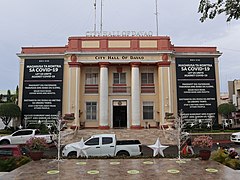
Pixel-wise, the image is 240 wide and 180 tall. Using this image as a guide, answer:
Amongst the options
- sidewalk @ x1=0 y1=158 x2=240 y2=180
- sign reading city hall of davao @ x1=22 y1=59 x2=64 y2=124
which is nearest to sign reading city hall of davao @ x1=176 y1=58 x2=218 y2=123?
sign reading city hall of davao @ x1=22 y1=59 x2=64 y2=124

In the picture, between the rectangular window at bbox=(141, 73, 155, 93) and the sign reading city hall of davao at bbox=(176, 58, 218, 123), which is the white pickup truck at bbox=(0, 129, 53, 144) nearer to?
the rectangular window at bbox=(141, 73, 155, 93)

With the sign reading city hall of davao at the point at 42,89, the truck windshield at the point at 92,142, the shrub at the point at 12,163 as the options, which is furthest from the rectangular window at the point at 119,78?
the shrub at the point at 12,163

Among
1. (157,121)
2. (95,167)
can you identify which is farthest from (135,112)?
(95,167)

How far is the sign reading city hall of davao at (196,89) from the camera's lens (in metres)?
29.3

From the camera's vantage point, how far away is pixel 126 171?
9.41 meters

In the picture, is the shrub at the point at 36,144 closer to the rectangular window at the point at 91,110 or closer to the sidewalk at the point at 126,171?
the sidewalk at the point at 126,171

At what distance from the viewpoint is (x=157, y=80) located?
101 feet

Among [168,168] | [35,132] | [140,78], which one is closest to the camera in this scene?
[168,168]

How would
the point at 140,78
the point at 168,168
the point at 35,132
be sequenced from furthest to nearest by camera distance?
1. the point at 140,78
2. the point at 35,132
3. the point at 168,168

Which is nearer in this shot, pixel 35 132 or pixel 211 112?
pixel 35 132

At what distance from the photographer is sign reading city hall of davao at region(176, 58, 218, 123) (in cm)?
2933

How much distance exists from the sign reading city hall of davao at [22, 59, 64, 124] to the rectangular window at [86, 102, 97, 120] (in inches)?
125

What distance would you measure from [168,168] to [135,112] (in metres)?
18.9

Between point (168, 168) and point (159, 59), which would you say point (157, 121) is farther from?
point (168, 168)
